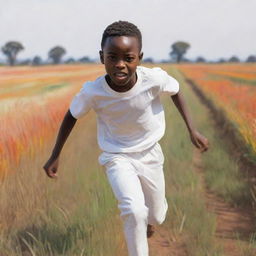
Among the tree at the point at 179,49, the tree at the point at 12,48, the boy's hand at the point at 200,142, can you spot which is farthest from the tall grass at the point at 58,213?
the tree at the point at 179,49

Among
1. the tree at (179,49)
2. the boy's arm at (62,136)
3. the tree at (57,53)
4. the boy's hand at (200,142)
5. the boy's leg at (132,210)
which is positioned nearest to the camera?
the boy's leg at (132,210)

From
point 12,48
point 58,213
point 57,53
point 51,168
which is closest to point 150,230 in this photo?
point 58,213

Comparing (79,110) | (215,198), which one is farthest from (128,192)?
(215,198)

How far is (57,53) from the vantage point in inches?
2410

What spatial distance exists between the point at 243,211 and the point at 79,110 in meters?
1.96

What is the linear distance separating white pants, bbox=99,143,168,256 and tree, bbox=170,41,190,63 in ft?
286

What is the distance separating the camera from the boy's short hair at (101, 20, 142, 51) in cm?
220

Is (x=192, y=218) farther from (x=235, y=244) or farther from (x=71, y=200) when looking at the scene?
(x=71, y=200)

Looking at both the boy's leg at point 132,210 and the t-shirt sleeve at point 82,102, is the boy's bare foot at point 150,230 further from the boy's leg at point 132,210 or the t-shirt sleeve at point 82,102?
the t-shirt sleeve at point 82,102

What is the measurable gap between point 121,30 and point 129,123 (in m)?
0.47

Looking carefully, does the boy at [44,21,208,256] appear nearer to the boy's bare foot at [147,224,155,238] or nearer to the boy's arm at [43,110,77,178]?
the boy's arm at [43,110,77,178]

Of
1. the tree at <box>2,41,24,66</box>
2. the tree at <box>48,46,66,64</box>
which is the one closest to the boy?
the tree at <box>2,41,24,66</box>

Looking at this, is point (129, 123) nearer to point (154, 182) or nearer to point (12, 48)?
point (154, 182)

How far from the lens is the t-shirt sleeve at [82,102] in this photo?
2387mm
